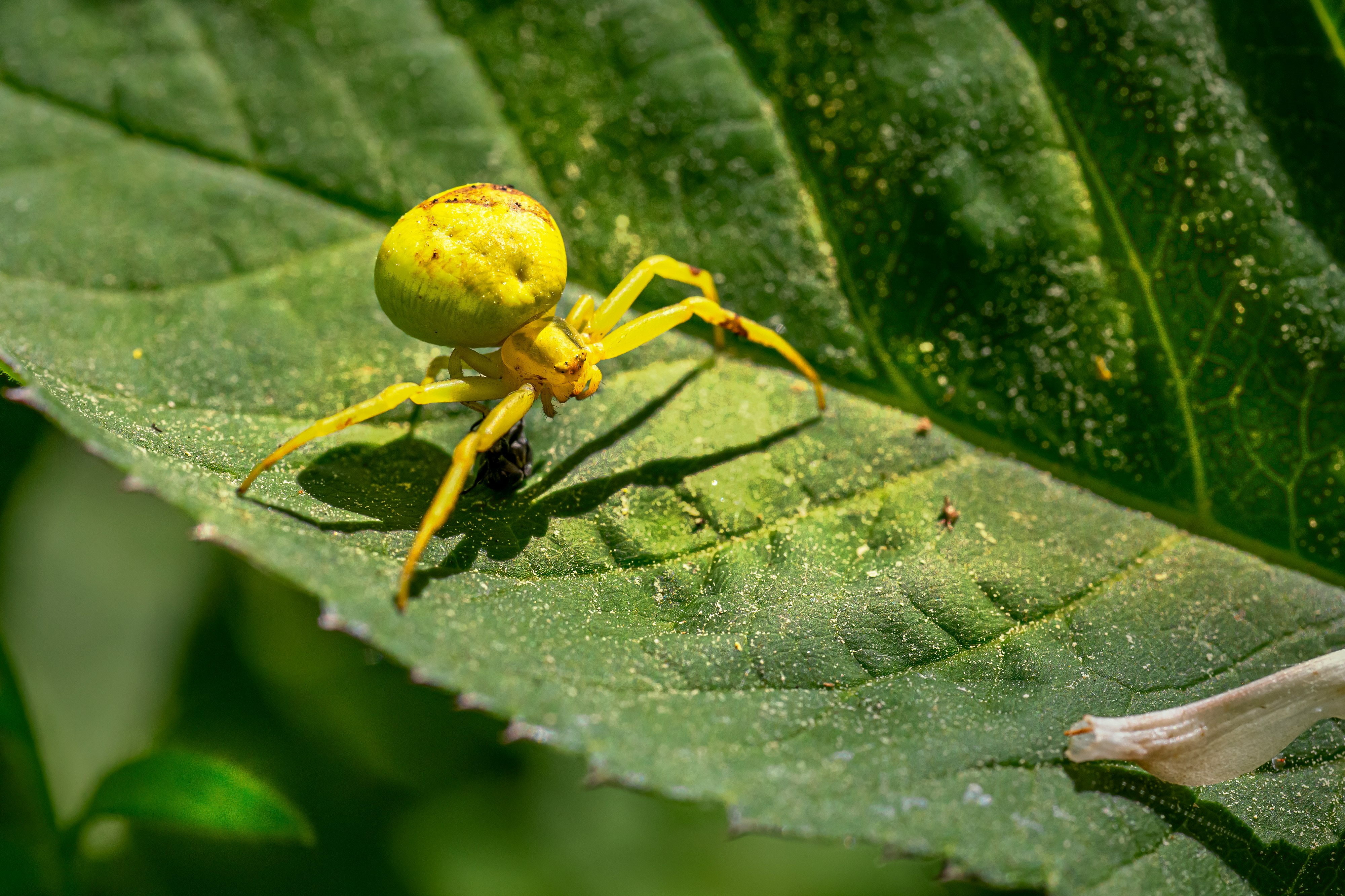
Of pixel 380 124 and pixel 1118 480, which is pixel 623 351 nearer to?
pixel 380 124

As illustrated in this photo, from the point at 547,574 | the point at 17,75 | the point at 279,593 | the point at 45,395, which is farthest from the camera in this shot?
the point at 279,593

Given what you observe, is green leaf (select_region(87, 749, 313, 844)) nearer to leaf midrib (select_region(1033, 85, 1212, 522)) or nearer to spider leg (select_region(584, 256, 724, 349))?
spider leg (select_region(584, 256, 724, 349))

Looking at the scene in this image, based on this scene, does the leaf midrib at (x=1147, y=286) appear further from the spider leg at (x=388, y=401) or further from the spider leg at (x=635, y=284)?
the spider leg at (x=388, y=401)

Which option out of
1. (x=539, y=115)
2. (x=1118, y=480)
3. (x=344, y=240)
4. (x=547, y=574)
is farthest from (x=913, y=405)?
(x=344, y=240)

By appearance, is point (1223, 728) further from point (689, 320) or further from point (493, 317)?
point (493, 317)

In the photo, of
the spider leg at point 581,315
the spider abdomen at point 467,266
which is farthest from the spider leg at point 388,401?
the spider leg at point 581,315

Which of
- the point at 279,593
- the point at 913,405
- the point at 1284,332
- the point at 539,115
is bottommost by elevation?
the point at 279,593
